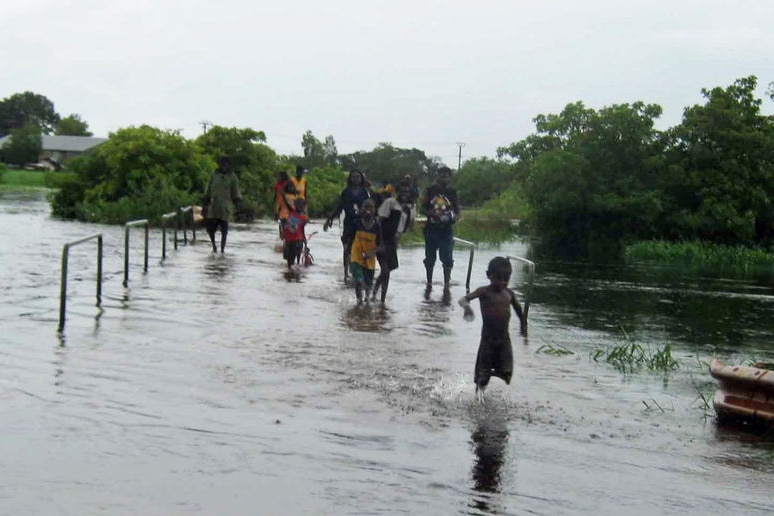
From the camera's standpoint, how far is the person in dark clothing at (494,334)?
975 cm

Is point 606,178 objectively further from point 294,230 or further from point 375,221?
point 375,221

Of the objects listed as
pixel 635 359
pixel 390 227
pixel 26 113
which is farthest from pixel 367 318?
pixel 26 113

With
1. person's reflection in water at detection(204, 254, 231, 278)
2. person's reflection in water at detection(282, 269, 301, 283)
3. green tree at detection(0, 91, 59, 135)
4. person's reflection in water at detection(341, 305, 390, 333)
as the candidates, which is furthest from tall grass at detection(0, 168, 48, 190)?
person's reflection in water at detection(341, 305, 390, 333)

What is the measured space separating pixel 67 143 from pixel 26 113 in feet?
94.9

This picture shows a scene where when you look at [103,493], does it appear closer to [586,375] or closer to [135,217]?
[586,375]

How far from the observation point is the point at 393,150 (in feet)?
373

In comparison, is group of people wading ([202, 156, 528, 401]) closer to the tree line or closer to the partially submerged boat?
the partially submerged boat

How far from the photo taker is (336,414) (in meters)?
9.05

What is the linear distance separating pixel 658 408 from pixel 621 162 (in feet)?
156

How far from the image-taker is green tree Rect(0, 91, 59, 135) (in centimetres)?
16488

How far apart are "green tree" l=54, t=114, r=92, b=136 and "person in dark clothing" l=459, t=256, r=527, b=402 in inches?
6219

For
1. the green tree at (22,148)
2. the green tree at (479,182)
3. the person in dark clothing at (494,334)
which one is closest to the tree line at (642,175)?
the person in dark clothing at (494,334)

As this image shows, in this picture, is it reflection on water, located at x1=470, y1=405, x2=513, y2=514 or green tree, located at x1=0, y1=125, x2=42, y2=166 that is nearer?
reflection on water, located at x1=470, y1=405, x2=513, y2=514

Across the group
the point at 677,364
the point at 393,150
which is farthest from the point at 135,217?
the point at 393,150
